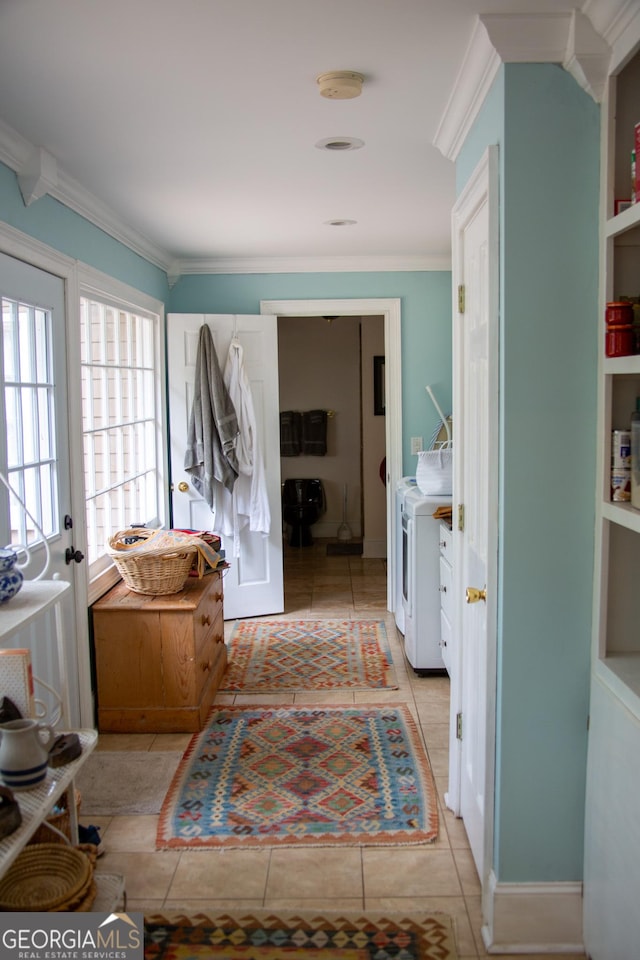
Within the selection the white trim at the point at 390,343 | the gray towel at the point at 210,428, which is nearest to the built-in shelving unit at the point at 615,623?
the gray towel at the point at 210,428

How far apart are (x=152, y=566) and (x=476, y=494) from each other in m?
1.72

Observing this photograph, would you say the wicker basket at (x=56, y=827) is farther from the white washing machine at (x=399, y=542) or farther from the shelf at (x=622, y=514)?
the white washing machine at (x=399, y=542)

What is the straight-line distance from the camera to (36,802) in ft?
5.34

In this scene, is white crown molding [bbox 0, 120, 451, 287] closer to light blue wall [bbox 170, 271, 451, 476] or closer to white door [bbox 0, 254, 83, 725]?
light blue wall [bbox 170, 271, 451, 476]

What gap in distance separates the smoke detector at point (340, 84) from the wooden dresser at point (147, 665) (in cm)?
218

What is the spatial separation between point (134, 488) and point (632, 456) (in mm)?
3251

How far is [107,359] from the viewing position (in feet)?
13.5

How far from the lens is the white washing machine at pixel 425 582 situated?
4.14 meters

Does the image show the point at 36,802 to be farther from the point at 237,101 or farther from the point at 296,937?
the point at 237,101

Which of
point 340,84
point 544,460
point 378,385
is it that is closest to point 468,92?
point 340,84

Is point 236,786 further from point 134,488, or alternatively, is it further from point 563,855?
point 134,488

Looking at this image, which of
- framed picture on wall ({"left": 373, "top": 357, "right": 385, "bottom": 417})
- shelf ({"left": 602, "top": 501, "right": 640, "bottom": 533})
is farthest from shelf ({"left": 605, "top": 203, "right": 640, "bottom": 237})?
framed picture on wall ({"left": 373, "top": 357, "right": 385, "bottom": 417})

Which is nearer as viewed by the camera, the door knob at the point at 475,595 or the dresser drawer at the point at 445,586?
the door knob at the point at 475,595

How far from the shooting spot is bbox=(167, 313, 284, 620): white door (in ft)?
16.6
